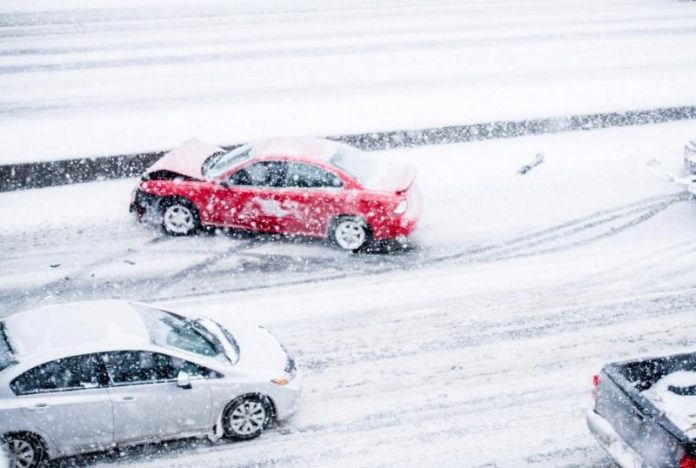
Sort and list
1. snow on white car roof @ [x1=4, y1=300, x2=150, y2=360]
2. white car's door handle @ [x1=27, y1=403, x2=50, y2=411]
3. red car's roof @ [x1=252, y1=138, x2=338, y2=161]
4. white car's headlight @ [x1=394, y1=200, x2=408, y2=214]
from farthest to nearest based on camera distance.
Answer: red car's roof @ [x1=252, y1=138, x2=338, y2=161], white car's headlight @ [x1=394, y1=200, x2=408, y2=214], snow on white car roof @ [x1=4, y1=300, x2=150, y2=360], white car's door handle @ [x1=27, y1=403, x2=50, y2=411]

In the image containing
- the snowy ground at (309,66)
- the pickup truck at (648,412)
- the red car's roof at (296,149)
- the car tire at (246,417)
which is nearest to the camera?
the pickup truck at (648,412)

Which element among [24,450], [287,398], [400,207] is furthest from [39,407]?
[400,207]

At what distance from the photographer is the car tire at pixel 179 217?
40.0 ft

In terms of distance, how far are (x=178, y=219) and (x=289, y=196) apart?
189cm

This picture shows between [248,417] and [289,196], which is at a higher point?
[289,196]

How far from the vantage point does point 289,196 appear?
38.7 feet

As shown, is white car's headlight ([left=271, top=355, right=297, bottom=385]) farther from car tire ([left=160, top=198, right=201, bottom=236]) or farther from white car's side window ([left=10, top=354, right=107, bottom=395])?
car tire ([left=160, top=198, right=201, bottom=236])

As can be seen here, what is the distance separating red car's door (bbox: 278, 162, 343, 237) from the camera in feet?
38.6

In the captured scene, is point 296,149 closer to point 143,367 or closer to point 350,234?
point 350,234

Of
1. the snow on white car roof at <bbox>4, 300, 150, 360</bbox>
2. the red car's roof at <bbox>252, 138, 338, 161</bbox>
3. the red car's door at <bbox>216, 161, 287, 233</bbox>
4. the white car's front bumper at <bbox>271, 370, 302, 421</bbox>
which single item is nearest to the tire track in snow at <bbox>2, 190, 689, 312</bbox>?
the red car's door at <bbox>216, 161, 287, 233</bbox>

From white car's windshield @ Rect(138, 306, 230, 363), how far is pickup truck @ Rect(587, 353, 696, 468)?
3816 mm

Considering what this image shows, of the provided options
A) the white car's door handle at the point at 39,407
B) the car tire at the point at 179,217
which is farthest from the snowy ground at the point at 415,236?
the white car's door handle at the point at 39,407

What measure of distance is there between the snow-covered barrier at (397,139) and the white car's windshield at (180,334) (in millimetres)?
6596

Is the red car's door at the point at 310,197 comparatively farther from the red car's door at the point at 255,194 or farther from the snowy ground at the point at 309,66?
the snowy ground at the point at 309,66
